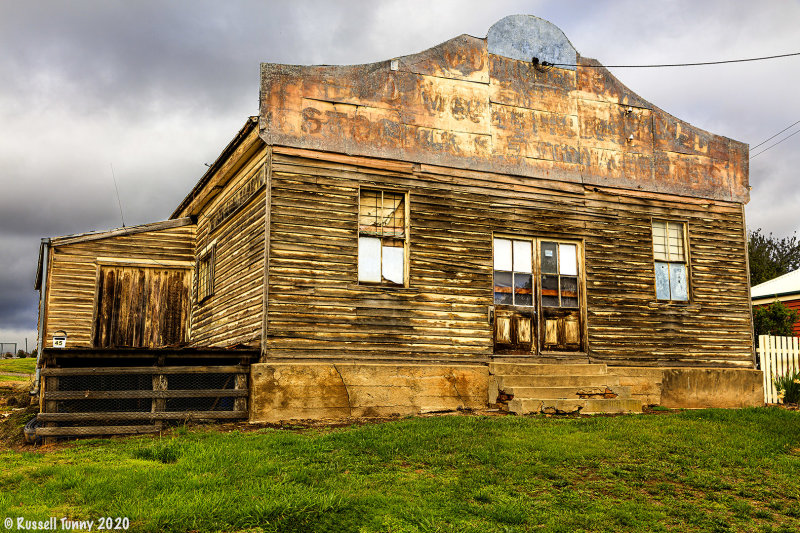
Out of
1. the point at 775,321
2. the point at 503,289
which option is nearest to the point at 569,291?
the point at 503,289

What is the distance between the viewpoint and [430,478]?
24.4 ft

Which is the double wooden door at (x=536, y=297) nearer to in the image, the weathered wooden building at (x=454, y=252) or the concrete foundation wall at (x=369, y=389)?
the weathered wooden building at (x=454, y=252)

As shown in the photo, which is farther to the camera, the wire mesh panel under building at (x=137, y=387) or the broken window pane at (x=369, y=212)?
the broken window pane at (x=369, y=212)

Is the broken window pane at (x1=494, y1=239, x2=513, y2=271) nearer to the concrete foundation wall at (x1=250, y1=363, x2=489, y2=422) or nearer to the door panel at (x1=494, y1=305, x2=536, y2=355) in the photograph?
the door panel at (x1=494, y1=305, x2=536, y2=355)

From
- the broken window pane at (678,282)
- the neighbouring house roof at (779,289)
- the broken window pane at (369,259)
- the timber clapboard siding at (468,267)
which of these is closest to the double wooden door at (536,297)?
the timber clapboard siding at (468,267)

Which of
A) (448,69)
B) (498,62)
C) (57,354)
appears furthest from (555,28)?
(57,354)

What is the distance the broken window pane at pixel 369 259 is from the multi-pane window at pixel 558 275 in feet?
12.0

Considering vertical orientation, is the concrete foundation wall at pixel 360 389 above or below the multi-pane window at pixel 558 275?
below

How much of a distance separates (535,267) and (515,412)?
3516 mm

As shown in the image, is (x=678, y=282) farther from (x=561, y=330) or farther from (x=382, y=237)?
(x=382, y=237)

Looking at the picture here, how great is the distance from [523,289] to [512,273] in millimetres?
413

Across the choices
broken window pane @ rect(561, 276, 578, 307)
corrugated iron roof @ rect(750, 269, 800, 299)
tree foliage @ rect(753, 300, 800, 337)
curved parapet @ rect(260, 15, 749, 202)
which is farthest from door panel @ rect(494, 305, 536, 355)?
corrugated iron roof @ rect(750, 269, 800, 299)

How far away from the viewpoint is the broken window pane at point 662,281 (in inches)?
600

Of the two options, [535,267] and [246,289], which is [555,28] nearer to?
[535,267]
